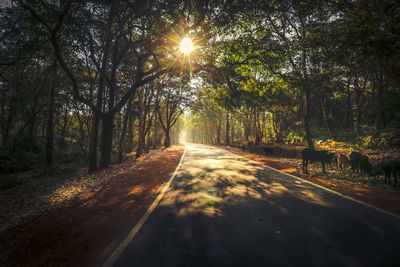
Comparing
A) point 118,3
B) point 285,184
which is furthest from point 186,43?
point 285,184

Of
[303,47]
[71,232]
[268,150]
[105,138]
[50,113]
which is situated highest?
Result: [303,47]

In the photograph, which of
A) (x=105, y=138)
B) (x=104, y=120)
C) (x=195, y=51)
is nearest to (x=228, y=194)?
(x=105, y=138)

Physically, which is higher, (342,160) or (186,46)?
(186,46)

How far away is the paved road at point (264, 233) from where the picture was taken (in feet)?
8.39

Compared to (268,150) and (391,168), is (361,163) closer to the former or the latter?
(391,168)

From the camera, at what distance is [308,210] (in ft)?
13.8

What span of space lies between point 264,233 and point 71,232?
12.5ft

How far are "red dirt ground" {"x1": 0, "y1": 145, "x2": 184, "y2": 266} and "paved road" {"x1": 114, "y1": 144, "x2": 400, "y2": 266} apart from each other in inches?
28.9

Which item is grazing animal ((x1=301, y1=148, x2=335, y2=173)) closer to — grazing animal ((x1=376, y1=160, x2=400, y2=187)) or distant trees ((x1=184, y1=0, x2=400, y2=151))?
grazing animal ((x1=376, y1=160, x2=400, y2=187))

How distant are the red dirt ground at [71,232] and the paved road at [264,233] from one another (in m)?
0.74

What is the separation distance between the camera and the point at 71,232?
3.51 meters

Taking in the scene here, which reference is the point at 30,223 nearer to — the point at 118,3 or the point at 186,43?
the point at 118,3

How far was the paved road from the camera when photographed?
8.39 feet

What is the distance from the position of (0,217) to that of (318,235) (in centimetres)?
785
